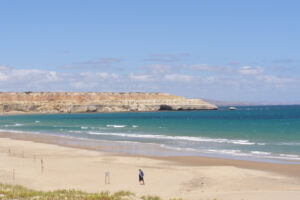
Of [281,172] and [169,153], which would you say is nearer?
[281,172]

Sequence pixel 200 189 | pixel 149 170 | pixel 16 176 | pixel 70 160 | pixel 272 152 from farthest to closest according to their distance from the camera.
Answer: pixel 272 152
pixel 70 160
pixel 149 170
pixel 16 176
pixel 200 189

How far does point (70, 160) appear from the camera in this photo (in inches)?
1102

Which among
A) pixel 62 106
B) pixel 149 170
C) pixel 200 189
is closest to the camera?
pixel 200 189

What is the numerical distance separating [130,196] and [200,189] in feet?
13.3

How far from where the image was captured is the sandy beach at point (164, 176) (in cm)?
1739

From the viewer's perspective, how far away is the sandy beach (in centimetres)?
1739

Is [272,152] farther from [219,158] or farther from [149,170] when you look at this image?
[149,170]

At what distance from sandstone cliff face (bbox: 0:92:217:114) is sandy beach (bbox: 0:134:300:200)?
421 ft

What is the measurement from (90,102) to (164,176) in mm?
141301

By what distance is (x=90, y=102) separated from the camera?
160250 mm

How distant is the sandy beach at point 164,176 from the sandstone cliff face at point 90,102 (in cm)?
12832

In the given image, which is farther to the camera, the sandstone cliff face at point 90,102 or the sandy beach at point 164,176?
the sandstone cliff face at point 90,102

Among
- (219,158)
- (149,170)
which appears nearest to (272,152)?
(219,158)

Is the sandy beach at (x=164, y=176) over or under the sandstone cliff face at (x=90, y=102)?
under
